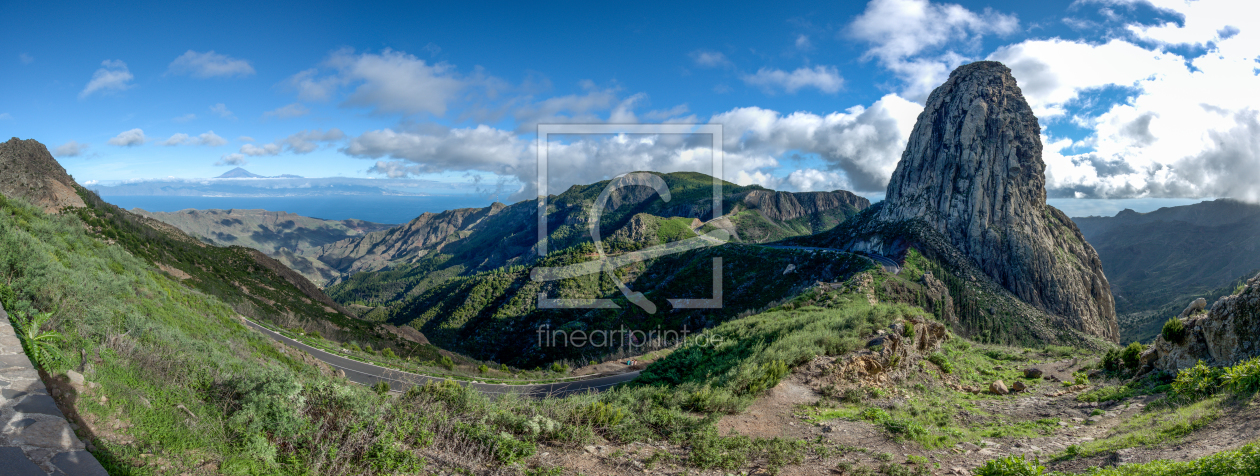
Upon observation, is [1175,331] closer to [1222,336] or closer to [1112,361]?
[1222,336]

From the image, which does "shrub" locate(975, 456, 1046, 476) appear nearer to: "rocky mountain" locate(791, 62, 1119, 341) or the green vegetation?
the green vegetation

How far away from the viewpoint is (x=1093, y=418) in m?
12.9

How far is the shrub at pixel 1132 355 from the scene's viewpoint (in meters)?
17.1

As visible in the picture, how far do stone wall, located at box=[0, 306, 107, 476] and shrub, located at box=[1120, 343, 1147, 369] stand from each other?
2706 cm

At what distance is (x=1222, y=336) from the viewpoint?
13.6 meters

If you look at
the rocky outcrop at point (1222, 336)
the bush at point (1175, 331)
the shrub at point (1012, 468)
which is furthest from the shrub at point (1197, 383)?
the shrub at point (1012, 468)

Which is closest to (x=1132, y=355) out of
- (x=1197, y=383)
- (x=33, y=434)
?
(x=1197, y=383)

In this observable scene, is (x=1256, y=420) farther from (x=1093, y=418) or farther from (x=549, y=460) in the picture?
(x=549, y=460)

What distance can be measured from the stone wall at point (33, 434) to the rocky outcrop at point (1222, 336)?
23574 millimetres

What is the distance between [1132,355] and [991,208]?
338 feet

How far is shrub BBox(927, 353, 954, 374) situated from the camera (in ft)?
59.3

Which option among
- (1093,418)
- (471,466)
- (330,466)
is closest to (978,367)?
(1093,418)

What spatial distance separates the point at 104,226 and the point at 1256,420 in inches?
2968

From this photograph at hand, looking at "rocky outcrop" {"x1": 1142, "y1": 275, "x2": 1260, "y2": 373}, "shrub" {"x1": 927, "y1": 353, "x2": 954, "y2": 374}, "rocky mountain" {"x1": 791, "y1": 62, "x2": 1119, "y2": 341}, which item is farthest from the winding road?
"rocky mountain" {"x1": 791, "y1": 62, "x2": 1119, "y2": 341}
